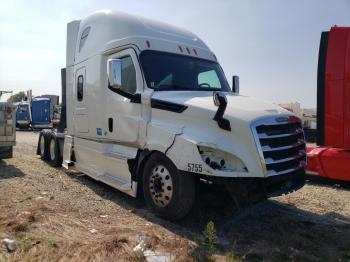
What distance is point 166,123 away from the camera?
6.40 meters

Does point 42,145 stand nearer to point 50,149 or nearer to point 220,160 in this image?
point 50,149

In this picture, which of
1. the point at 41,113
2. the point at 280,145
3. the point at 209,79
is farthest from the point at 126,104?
the point at 41,113

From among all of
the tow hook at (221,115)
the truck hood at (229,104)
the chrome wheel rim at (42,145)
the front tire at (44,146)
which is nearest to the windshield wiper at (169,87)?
the truck hood at (229,104)

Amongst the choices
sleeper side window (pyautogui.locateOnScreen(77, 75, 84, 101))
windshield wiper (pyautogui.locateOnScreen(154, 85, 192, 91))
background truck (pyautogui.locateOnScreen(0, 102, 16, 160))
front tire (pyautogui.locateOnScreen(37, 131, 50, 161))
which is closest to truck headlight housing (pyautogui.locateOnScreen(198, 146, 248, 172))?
windshield wiper (pyautogui.locateOnScreen(154, 85, 192, 91))

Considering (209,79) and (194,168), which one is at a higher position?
(209,79)

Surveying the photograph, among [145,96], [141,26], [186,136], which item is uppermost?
[141,26]

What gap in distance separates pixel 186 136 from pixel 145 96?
1.30m

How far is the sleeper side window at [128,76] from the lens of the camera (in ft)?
23.6

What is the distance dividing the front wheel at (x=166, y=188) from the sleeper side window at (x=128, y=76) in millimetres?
1366

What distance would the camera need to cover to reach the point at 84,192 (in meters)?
8.08

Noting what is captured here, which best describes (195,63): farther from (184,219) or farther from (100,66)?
(184,219)

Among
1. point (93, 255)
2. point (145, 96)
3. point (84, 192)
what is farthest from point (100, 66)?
point (93, 255)

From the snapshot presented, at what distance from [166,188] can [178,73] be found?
2.16 meters

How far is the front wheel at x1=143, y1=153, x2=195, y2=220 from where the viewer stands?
5969 mm
